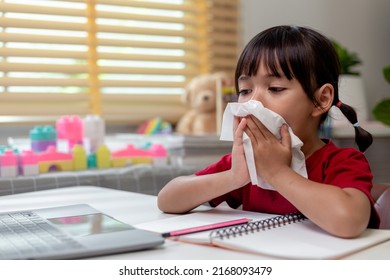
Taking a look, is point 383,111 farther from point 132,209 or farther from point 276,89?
point 132,209

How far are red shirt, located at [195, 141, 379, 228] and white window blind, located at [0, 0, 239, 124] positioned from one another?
0.80 metres

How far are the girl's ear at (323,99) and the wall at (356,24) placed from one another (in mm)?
1183

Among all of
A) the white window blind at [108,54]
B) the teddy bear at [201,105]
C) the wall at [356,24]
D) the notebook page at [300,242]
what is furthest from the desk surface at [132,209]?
the wall at [356,24]

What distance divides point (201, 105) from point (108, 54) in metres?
0.36

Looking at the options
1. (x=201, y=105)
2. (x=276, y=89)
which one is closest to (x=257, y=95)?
(x=276, y=89)

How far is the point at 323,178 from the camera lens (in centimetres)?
83

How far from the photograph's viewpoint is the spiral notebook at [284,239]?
0.55m

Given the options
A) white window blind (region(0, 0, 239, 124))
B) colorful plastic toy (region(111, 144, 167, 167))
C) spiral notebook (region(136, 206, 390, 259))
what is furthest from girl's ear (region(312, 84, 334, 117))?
white window blind (region(0, 0, 239, 124))

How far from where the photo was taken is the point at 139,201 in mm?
936

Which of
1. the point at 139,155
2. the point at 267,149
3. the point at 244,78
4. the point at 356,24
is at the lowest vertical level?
the point at 139,155

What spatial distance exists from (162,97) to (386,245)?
4.55 feet

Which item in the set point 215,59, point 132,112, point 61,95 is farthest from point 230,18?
point 61,95
